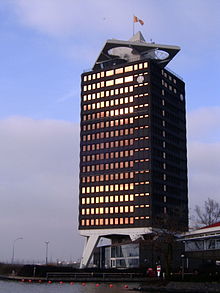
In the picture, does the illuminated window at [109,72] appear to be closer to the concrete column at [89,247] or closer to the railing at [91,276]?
the concrete column at [89,247]

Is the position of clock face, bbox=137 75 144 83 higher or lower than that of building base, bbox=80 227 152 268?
higher

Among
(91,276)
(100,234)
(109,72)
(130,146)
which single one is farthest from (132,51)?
(91,276)

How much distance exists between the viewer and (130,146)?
16712 cm

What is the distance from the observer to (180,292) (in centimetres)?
7300

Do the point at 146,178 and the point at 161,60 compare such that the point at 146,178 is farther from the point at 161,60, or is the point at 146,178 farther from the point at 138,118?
the point at 161,60

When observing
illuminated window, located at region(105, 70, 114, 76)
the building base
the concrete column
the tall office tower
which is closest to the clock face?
the tall office tower

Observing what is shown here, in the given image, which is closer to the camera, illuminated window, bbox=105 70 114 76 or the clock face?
the clock face

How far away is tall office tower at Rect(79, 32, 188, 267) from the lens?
163375mm

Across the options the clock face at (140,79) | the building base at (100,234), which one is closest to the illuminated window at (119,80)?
the clock face at (140,79)

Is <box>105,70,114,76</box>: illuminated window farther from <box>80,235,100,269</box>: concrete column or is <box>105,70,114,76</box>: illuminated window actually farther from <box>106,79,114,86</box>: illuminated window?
<box>80,235,100,269</box>: concrete column

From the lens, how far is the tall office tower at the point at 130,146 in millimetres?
163375

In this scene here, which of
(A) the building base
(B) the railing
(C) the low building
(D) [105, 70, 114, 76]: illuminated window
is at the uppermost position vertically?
(D) [105, 70, 114, 76]: illuminated window

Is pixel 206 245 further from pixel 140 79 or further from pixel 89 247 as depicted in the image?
pixel 140 79

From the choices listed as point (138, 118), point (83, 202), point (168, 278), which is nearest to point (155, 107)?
point (138, 118)
